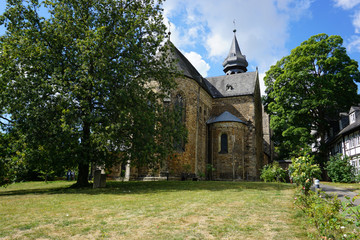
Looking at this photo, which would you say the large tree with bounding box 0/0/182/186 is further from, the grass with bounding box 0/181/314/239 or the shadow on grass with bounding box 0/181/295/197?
the grass with bounding box 0/181/314/239

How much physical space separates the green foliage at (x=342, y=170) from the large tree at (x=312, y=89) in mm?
3132

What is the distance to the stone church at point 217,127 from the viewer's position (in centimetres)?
2428

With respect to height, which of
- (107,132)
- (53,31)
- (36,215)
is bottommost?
(36,215)

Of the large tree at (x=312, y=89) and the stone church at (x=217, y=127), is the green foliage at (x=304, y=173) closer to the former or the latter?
the stone church at (x=217, y=127)

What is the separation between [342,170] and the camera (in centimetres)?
2275

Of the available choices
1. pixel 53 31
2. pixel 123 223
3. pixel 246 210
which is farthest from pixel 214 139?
pixel 123 223

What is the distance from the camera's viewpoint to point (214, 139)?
2831cm

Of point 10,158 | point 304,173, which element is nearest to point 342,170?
point 304,173

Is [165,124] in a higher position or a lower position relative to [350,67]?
lower

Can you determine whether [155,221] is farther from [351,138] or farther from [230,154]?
[351,138]

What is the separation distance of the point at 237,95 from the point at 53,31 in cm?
2249

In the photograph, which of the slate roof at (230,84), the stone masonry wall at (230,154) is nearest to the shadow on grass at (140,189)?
the stone masonry wall at (230,154)

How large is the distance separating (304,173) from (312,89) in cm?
1997

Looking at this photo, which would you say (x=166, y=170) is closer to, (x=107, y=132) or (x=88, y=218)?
(x=107, y=132)
